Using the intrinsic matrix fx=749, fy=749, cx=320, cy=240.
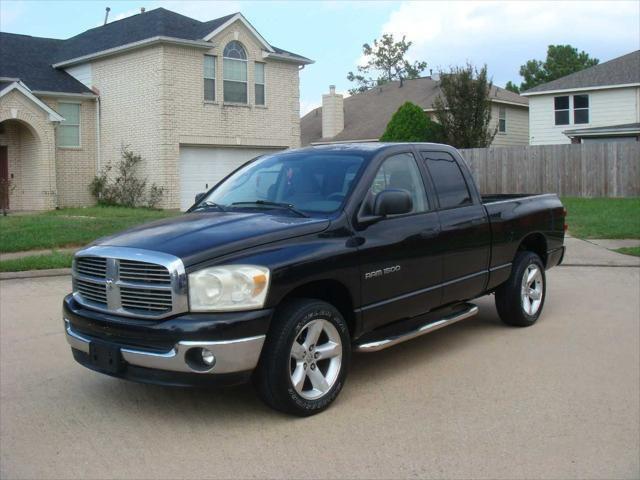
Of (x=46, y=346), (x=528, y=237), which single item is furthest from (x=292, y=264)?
(x=528, y=237)

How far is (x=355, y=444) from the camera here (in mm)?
4598

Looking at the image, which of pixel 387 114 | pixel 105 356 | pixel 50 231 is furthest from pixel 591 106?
pixel 105 356

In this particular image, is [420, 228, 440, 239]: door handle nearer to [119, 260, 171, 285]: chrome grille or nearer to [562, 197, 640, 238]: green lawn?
[119, 260, 171, 285]: chrome grille

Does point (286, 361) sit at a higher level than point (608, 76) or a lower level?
lower

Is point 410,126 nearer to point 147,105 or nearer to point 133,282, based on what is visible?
point 147,105

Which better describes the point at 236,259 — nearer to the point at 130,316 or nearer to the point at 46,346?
the point at 130,316

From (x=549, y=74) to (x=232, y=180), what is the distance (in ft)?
253

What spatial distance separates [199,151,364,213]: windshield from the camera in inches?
231

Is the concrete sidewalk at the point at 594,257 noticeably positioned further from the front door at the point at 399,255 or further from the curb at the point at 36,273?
the curb at the point at 36,273

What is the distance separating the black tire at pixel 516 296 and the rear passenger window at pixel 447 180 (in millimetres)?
1085

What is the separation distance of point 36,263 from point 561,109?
30221 millimetres

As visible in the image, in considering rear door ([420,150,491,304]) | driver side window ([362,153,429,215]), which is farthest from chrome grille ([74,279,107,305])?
rear door ([420,150,491,304])

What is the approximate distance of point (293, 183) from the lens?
6176mm

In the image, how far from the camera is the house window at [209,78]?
26.0 metres
